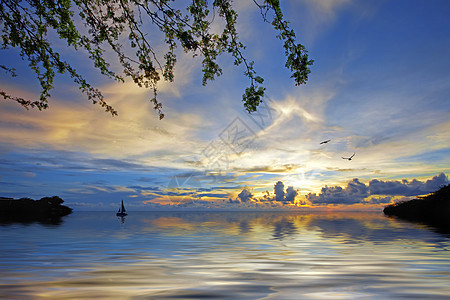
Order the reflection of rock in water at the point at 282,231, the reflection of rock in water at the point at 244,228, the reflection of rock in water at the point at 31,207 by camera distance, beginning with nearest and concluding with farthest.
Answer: the reflection of rock in water at the point at 282,231, the reflection of rock in water at the point at 244,228, the reflection of rock in water at the point at 31,207

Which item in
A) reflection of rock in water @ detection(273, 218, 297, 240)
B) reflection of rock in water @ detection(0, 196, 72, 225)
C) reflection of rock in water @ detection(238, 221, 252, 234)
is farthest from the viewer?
reflection of rock in water @ detection(0, 196, 72, 225)

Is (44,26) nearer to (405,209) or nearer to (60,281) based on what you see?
(60,281)

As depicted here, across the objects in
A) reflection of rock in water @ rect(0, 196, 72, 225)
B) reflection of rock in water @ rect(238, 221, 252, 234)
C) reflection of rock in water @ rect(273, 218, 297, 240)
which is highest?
reflection of rock in water @ rect(0, 196, 72, 225)

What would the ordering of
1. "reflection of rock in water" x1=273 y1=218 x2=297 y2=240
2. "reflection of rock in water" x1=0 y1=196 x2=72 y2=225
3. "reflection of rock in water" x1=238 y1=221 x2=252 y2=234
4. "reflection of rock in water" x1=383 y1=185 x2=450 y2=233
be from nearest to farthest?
"reflection of rock in water" x1=273 y1=218 x2=297 y2=240 < "reflection of rock in water" x1=238 y1=221 x2=252 y2=234 < "reflection of rock in water" x1=383 y1=185 x2=450 y2=233 < "reflection of rock in water" x1=0 y1=196 x2=72 y2=225

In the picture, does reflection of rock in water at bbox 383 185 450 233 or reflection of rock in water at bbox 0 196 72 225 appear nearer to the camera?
reflection of rock in water at bbox 383 185 450 233

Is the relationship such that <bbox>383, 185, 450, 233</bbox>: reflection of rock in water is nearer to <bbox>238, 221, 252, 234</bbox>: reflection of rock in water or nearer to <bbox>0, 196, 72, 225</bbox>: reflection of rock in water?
<bbox>238, 221, 252, 234</bbox>: reflection of rock in water

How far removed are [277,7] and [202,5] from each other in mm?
2556

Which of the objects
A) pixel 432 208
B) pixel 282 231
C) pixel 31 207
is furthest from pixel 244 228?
pixel 31 207

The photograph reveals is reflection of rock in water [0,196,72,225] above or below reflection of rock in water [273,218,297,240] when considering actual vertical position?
above

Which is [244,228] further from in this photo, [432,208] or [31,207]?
[31,207]

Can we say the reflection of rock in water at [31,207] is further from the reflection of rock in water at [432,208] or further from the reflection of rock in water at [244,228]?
the reflection of rock in water at [432,208]

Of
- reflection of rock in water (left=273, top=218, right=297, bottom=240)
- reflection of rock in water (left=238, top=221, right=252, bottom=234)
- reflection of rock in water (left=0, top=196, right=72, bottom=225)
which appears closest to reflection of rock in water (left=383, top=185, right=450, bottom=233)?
reflection of rock in water (left=273, top=218, right=297, bottom=240)

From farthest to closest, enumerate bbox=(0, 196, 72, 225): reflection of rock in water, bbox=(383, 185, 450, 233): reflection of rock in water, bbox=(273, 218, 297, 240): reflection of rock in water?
1. bbox=(0, 196, 72, 225): reflection of rock in water
2. bbox=(383, 185, 450, 233): reflection of rock in water
3. bbox=(273, 218, 297, 240): reflection of rock in water

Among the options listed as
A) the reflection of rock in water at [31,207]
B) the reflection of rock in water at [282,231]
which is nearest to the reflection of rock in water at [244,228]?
the reflection of rock in water at [282,231]
